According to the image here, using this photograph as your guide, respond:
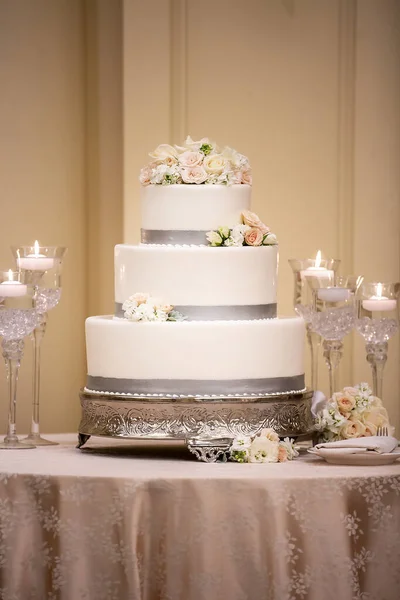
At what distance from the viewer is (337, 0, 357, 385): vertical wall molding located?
6027 mm

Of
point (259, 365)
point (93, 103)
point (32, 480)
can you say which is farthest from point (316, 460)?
point (93, 103)

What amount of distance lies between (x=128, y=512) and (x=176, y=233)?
1.08m

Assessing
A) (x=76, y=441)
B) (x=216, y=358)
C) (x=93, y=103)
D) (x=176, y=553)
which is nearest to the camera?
(x=176, y=553)

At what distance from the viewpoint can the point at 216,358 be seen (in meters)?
4.41

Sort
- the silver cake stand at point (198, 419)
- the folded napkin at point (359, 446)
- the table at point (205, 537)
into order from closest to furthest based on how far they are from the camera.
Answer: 1. the table at point (205, 537)
2. the folded napkin at point (359, 446)
3. the silver cake stand at point (198, 419)

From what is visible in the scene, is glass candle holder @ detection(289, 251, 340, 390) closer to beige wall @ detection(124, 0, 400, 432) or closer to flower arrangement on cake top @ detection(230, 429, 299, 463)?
flower arrangement on cake top @ detection(230, 429, 299, 463)

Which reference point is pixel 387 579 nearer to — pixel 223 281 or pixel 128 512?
pixel 128 512

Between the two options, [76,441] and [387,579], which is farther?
[76,441]

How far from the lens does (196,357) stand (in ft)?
14.5

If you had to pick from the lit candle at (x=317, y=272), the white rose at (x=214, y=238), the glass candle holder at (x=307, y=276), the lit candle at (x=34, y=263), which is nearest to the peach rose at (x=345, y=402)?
the glass candle holder at (x=307, y=276)

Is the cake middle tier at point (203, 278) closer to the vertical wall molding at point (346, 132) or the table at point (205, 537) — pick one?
the table at point (205, 537)

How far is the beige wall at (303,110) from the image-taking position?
19.7ft

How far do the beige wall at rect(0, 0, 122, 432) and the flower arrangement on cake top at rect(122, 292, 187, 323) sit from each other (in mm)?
1659

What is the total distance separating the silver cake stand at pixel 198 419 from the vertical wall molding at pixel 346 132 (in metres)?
1.74
